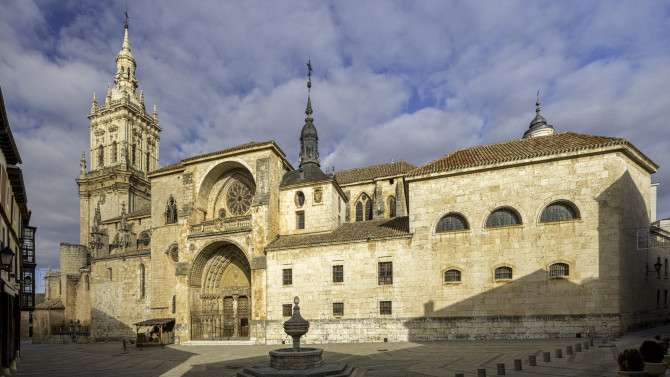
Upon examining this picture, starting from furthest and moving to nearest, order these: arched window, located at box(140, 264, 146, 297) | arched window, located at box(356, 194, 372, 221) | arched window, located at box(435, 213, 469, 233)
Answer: arched window, located at box(356, 194, 372, 221)
arched window, located at box(140, 264, 146, 297)
arched window, located at box(435, 213, 469, 233)

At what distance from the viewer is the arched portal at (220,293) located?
27.9 metres

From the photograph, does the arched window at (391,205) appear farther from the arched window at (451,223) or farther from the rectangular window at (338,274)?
the arched window at (451,223)

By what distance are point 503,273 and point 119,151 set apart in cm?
4707

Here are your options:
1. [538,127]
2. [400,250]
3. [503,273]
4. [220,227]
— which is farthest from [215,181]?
[538,127]

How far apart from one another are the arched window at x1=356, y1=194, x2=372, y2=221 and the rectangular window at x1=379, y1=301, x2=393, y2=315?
1143 cm

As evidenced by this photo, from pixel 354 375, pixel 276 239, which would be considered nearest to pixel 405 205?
pixel 276 239

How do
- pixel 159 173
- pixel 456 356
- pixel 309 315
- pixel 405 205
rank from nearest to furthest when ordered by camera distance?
pixel 456 356, pixel 309 315, pixel 405 205, pixel 159 173

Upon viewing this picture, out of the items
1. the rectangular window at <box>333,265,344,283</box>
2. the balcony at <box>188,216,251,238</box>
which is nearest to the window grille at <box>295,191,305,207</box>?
the balcony at <box>188,216,251,238</box>

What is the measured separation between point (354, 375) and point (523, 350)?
7.22 metres

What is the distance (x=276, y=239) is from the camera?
2695cm

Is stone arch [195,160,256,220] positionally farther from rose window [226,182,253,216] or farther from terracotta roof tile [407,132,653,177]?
terracotta roof tile [407,132,653,177]

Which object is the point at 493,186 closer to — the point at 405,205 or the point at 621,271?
the point at 621,271

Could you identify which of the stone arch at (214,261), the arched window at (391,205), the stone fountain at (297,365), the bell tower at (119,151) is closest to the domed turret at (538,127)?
the arched window at (391,205)

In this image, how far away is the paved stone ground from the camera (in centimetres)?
1209
